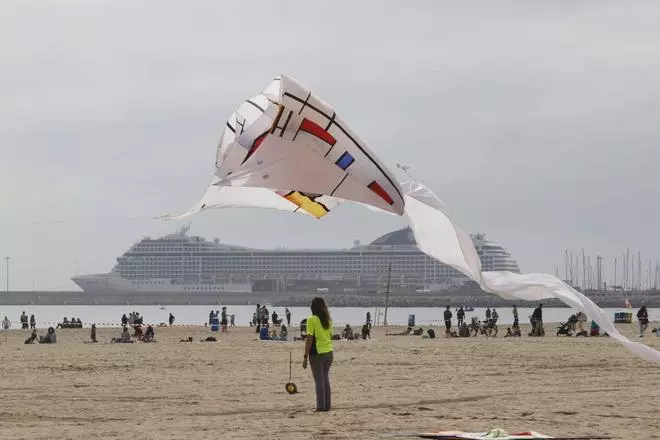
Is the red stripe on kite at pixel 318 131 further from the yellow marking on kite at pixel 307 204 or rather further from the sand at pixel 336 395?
the sand at pixel 336 395

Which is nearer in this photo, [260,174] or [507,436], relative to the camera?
[260,174]

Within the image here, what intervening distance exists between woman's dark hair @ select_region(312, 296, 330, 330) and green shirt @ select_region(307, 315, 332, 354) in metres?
0.03

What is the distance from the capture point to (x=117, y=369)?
1664cm

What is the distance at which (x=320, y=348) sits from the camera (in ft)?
35.2

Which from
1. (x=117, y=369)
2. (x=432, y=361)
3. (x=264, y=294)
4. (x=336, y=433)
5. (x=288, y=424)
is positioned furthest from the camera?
(x=264, y=294)

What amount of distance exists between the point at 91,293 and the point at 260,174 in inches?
5776

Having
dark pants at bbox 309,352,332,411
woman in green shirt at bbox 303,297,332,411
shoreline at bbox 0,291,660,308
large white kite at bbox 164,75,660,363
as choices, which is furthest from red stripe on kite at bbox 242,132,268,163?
shoreline at bbox 0,291,660,308

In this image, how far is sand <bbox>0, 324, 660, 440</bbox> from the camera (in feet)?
31.1

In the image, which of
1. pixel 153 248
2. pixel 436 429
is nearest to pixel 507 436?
pixel 436 429

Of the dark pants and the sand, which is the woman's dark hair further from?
the sand

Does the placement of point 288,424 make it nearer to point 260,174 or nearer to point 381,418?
point 381,418

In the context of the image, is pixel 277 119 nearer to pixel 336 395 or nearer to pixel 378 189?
→ pixel 378 189

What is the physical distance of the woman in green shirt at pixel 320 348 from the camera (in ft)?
34.8

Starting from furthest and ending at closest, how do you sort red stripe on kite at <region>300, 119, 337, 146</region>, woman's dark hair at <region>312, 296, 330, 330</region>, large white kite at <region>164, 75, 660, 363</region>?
woman's dark hair at <region>312, 296, 330, 330</region>
red stripe on kite at <region>300, 119, 337, 146</region>
large white kite at <region>164, 75, 660, 363</region>
